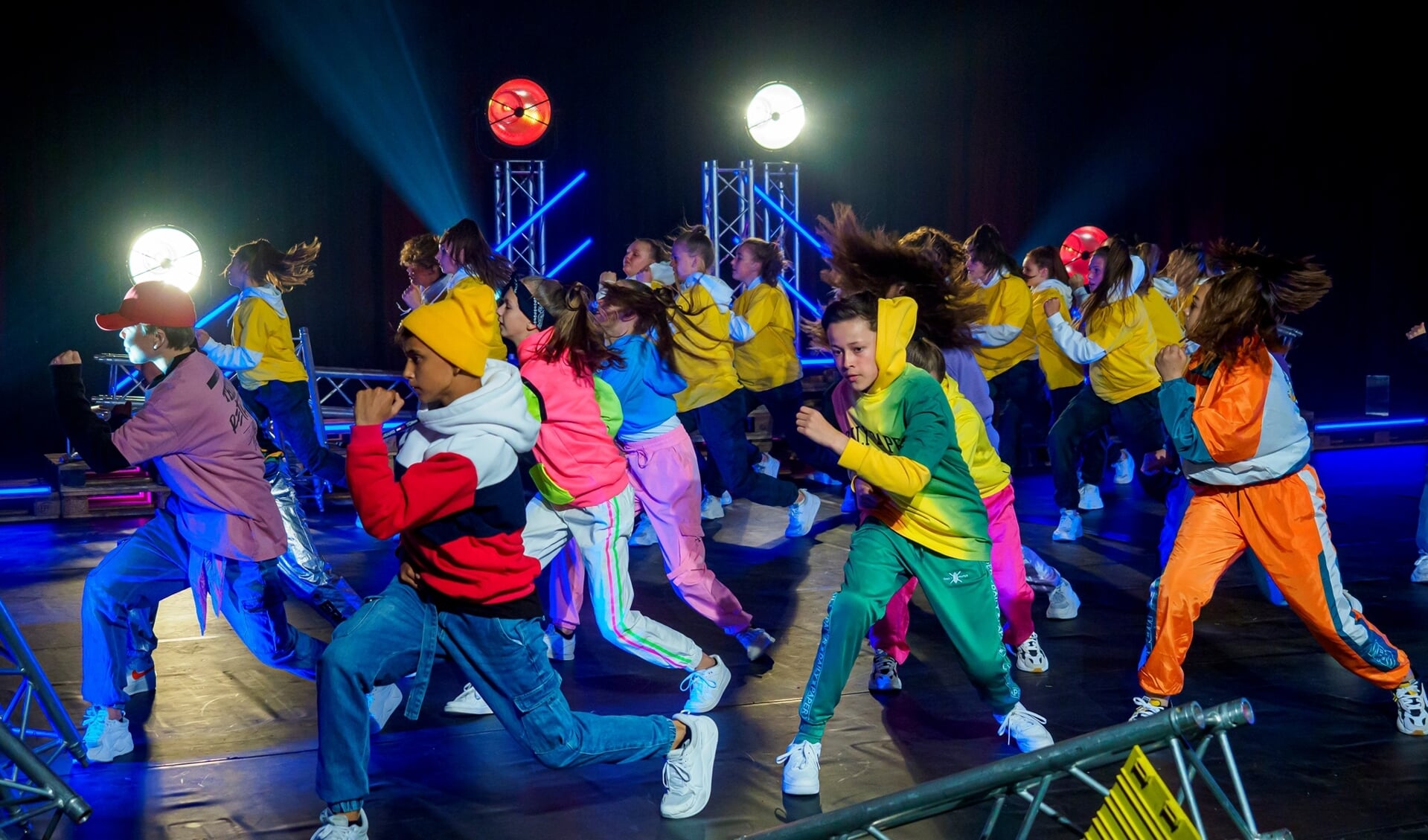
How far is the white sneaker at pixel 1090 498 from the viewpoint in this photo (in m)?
7.74

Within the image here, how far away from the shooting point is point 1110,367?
6516 mm

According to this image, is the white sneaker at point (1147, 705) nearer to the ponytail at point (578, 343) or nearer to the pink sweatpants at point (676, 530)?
the pink sweatpants at point (676, 530)

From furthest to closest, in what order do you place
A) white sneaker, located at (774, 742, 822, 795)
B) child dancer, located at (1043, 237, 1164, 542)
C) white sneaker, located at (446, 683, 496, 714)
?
child dancer, located at (1043, 237, 1164, 542), white sneaker, located at (446, 683, 496, 714), white sneaker, located at (774, 742, 822, 795)

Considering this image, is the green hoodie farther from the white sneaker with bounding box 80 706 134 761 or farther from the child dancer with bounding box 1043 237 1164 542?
the child dancer with bounding box 1043 237 1164 542

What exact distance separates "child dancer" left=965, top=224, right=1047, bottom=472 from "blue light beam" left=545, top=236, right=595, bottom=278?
4.09 m

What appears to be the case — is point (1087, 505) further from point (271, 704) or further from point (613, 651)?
point (271, 704)

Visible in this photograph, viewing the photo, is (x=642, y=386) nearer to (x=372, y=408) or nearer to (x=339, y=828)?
(x=372, y=408)

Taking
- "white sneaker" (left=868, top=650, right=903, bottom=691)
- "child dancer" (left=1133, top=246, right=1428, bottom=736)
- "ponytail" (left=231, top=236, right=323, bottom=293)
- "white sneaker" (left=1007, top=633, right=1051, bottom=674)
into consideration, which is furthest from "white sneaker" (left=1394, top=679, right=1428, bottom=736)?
"ponytail" (left=231, top=236, right=323, bottom=293)

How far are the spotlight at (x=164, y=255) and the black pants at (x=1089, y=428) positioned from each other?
6.50 meters

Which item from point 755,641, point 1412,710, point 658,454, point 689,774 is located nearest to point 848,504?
point 755,641

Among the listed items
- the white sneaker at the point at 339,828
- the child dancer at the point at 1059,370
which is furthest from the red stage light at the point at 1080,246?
the white sneaker at the point at 339,828

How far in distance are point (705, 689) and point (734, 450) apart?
2.76 meters

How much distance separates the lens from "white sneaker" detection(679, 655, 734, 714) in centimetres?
408

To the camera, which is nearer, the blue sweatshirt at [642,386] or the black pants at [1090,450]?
the blue sweatshirt at [642,386]
